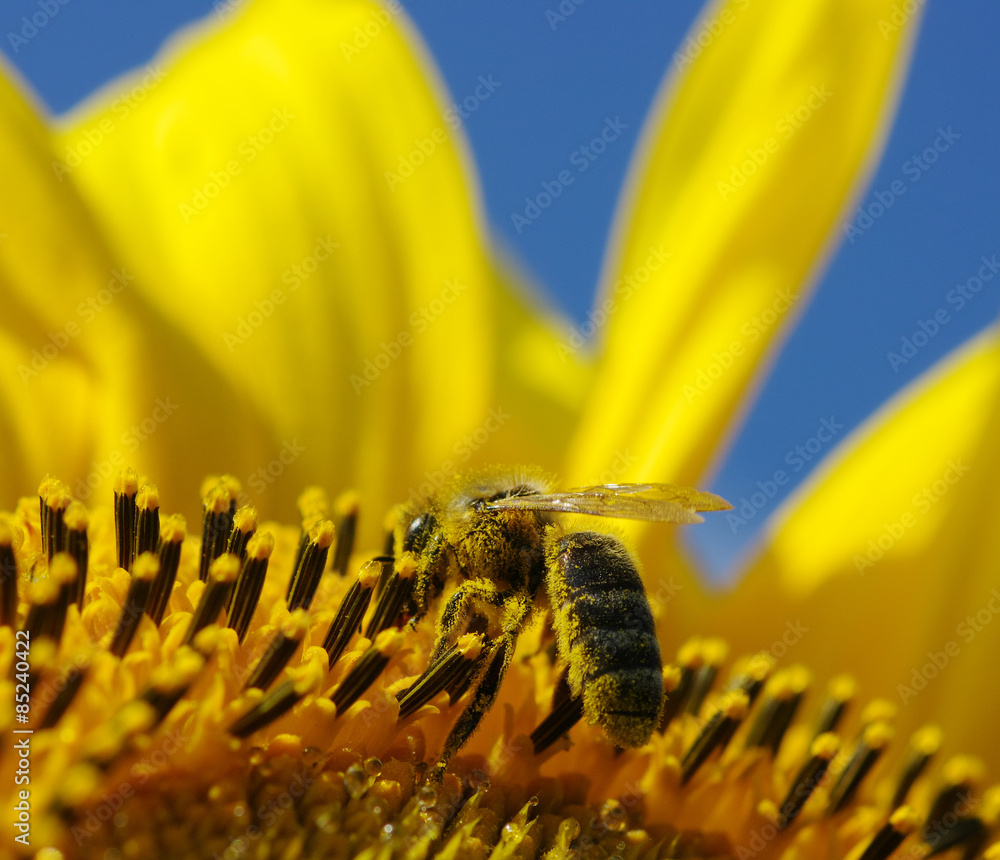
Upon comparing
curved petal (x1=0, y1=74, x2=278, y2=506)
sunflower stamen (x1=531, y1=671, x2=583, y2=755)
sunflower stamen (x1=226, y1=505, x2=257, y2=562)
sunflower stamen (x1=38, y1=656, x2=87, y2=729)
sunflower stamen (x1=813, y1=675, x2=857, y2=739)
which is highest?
curved petal (x1=0, y1=74, x2=278, y2=506)

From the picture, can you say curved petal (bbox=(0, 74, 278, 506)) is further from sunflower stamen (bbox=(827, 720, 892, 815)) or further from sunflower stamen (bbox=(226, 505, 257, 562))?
sunflower stamen (bbox=(827, 720, 892, 815))

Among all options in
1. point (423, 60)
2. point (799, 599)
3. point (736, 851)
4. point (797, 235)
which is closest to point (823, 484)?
point (799, 599)

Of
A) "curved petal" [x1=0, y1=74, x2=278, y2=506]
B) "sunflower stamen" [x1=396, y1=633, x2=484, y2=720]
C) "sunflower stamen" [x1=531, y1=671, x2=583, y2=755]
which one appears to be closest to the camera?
"sunflower stamen" [x1=396, y1=633, x2=484, y2=720]

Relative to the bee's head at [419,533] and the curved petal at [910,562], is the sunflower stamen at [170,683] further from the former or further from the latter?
the curved petal at [910,562]

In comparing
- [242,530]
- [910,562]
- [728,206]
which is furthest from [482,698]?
[910,562]

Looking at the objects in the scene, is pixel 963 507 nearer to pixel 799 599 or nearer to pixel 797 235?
pixel 799 599

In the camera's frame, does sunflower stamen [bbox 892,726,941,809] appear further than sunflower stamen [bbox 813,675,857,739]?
No

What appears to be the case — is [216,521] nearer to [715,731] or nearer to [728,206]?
[715,731]

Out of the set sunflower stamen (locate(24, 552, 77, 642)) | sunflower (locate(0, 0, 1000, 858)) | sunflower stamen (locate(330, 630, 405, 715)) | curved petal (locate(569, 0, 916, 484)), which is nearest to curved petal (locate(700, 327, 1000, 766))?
sunflower (locate(0, 0, 1000, 858))
